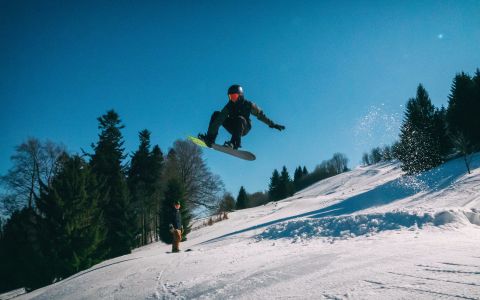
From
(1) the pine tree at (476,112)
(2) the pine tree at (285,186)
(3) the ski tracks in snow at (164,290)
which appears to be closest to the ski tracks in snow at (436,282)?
(3) the ski tracks in snow at (164,290)

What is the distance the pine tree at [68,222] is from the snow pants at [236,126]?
1149 cm

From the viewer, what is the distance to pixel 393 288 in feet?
11.0

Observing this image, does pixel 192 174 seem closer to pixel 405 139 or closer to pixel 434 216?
pixel 434 216

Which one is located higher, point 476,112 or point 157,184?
point 476,112

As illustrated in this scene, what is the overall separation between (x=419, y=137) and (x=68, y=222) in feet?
118

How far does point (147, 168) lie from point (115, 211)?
387 inches

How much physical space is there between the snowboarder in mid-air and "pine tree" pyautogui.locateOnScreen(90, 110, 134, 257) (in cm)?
1469

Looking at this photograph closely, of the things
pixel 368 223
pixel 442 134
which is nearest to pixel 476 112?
pixel 442 134

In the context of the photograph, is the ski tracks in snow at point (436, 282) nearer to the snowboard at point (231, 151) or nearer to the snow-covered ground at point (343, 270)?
the snow-covered ground at point (343, 270)

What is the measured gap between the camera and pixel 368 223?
9.46 meters

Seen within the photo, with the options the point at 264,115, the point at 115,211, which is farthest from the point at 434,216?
the point at 115,211

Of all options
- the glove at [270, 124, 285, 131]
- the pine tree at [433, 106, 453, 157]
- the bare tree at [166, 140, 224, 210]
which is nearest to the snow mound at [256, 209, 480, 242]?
the glove at [270, 124, 285, 131]

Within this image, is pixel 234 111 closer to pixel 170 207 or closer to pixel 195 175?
pixel 170 207

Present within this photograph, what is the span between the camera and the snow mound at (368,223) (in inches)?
335
